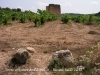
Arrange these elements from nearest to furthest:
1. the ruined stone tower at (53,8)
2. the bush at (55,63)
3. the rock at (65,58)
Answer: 1. the bush at (55,63)
2. the rock at (65,58)
3. the ruined stone tower at (53,8)

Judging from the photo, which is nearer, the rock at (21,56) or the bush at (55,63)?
the bush at (55,63)

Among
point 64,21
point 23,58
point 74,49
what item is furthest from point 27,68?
point 64,21

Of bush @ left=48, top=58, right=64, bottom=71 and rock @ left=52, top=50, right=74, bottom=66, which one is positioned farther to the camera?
rock @ left=52, top=50, right=74, bottom=66

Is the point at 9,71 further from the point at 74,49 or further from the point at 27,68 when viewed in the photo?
the point at 74,49

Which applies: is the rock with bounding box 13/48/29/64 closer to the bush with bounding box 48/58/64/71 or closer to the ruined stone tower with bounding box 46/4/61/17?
the bush with bounding box 48/58/64/71

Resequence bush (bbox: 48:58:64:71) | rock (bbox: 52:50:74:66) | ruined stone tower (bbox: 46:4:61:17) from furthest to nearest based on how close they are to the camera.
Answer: ruined stone tower (bbox: 46:4:61:17) → rock (bbox: 52:50:74:66) → bush (bbox: 48:58:64:71)

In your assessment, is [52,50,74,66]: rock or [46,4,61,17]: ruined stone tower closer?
[52,50,74,66]: rock

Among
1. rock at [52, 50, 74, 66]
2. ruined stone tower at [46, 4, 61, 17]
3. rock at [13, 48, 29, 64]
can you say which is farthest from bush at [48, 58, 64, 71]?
ruined stone tower at [46, 4, 61, 17]

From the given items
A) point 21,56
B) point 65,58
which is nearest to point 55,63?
point 65,58

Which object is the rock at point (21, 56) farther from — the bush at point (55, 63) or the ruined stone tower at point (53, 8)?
the ruined stone tower at point (53, 8)

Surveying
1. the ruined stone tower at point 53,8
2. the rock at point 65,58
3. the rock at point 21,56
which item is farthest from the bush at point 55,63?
the ruined stone tower at point 53,8

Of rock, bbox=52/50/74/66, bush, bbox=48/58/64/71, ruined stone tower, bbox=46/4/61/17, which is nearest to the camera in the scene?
bush, bbox=48/58/64/71

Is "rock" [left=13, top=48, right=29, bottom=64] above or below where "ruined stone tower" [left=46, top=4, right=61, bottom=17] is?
below

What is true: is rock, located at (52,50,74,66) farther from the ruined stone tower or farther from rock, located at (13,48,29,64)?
the ruined stone tower
